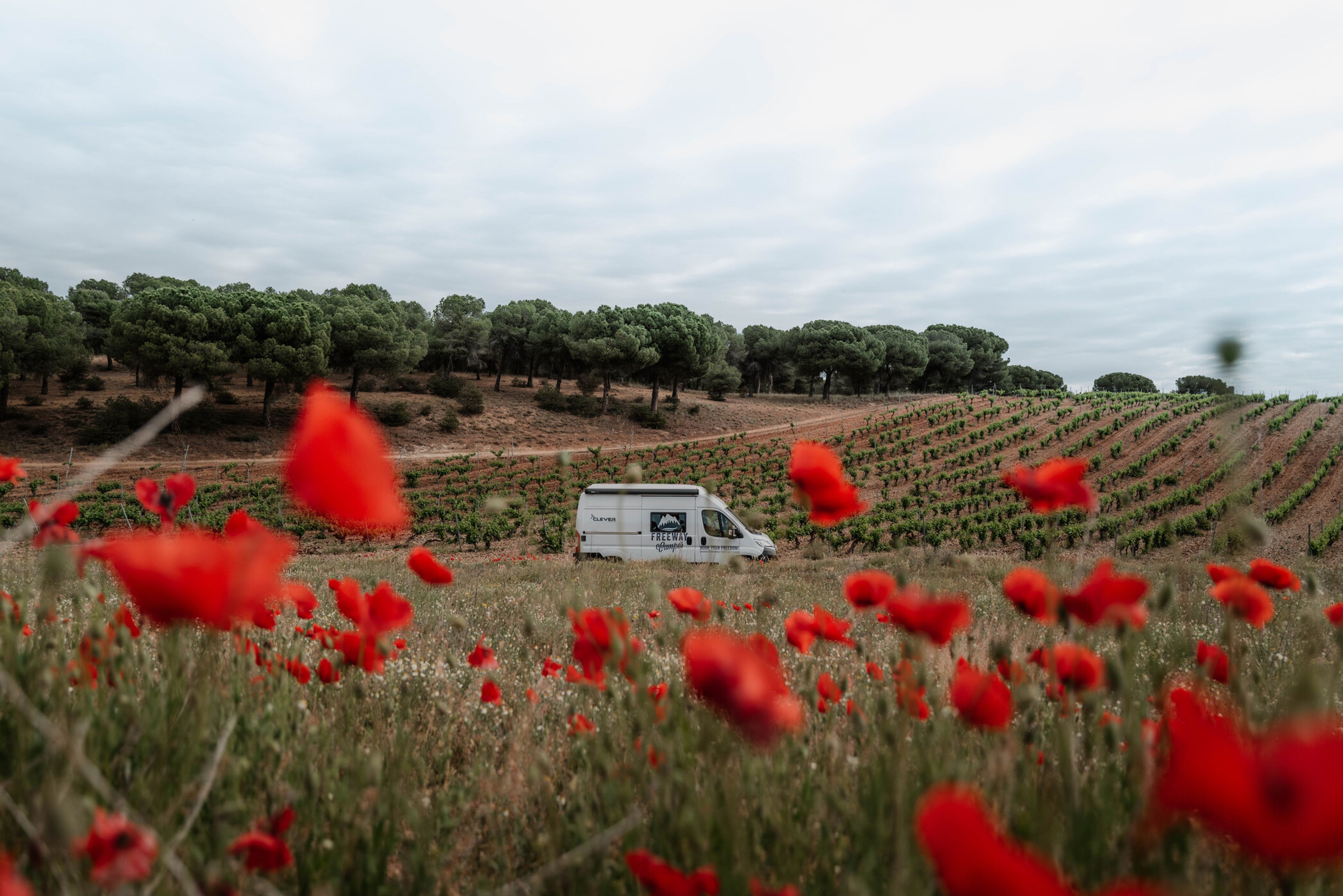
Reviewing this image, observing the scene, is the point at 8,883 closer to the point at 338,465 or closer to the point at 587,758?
the point at 338,465

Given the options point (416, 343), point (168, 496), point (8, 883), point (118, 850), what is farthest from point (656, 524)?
point (416, 343)

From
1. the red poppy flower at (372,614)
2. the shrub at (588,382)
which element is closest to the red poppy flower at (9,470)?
the red poppy flower at (372,614)

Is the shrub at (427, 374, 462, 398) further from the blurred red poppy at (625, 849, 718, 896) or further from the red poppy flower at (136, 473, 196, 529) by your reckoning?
the blurred red poppy at (625, 849, 718, 896)

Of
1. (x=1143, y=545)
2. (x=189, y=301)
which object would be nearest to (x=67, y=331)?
(x=189, y=301)

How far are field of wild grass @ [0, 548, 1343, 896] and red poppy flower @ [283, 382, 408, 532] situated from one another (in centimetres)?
35

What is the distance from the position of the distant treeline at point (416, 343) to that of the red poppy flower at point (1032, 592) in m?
35.5

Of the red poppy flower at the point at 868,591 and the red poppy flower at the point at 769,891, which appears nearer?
the red poppy flower at the point at 769,891

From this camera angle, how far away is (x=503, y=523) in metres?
20.7

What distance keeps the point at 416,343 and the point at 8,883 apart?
41.7 meters

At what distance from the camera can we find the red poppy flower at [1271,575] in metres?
1.94

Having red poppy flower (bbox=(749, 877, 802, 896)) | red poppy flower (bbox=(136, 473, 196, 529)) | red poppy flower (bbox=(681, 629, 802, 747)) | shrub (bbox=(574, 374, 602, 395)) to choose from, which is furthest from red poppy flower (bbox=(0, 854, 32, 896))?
shrub (bbox=(574, 374, 602, 395))

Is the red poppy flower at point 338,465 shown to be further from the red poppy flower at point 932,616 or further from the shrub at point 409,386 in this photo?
the shrub at point 409,386

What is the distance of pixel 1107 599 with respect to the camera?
1.32 metres

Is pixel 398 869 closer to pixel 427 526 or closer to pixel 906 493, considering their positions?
pixel 427 526
